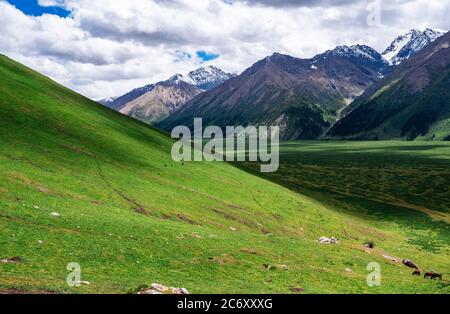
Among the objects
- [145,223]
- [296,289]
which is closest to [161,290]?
[296,289]

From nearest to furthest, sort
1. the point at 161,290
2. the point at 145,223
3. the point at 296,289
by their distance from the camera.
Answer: the point at 161,290 → the point at 296,289 → the point at 145,223

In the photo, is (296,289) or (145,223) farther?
(145,223)

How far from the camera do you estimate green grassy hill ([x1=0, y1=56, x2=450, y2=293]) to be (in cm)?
3148

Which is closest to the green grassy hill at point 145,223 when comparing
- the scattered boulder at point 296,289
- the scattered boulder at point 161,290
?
the scattered boulder at point 296,289

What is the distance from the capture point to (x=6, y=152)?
56906mm

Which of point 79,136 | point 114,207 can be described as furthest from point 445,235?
point 79,136

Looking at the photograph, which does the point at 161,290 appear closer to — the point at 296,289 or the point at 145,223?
the point at 296,289

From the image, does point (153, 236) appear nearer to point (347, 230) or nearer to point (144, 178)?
point (144, 178)

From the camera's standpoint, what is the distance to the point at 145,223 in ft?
152

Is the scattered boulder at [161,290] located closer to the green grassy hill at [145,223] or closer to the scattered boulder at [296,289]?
the green grassy hill at [145,223]

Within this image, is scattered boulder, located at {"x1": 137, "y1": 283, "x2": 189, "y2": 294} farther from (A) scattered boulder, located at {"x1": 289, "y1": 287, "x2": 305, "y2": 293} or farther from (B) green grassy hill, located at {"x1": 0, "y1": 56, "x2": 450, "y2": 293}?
(A) scattered boulder, located at {"x1": 289, "y1": 287, "x2": 305, "y2": 293}

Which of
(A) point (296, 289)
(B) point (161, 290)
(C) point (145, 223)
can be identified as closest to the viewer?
(B) point (161, 290)

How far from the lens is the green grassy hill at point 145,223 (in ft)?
103

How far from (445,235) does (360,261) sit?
4062 cm
